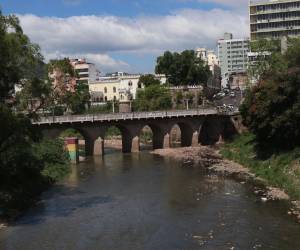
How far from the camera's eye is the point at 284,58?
75875mm

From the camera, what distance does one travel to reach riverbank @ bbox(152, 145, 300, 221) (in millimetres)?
48253

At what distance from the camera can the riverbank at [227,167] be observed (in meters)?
48.3

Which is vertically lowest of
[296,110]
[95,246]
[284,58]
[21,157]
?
[95,246]

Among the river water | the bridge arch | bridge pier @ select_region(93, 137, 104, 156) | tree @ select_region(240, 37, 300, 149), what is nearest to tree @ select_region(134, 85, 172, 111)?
the bridge arch

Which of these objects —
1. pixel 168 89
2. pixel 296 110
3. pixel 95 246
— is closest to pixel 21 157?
pixel 95 246

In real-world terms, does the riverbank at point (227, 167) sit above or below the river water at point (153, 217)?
above

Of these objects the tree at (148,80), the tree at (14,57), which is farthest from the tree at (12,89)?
the tree at (148,80)

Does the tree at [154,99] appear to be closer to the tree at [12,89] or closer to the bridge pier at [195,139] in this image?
the bridge pier at [195,139]

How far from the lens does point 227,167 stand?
69.9 m

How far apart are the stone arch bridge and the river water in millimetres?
23902

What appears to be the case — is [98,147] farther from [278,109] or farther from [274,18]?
[274,18]

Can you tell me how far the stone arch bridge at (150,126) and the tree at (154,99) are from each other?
28972 millimetres

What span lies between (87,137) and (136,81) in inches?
3139

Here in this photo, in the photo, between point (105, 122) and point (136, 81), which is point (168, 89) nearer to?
point (136, 81)
